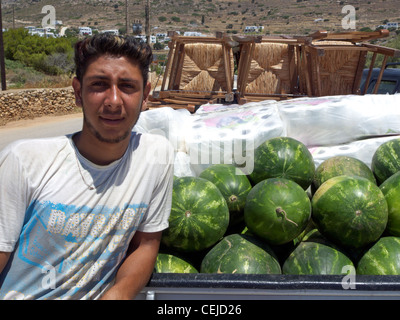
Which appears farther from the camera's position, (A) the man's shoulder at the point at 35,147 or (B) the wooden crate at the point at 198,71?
(B) the wooden crate at the point at 198,71

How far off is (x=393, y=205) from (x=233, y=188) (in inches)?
41.3

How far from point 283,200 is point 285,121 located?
4.74 ft

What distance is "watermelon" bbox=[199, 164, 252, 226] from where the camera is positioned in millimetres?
3051

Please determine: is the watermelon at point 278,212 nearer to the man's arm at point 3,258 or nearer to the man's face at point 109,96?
the man's face at point 109,96

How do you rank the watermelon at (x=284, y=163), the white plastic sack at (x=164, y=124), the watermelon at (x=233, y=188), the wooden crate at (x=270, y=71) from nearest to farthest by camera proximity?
the watermelon at (x=233, y=188), the watermelon at (x=284, y=163), the white plastic sack at (x=164, y=124), the wooden crate at (x=270, y=71)

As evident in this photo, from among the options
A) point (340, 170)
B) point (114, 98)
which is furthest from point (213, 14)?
point (114, 98)

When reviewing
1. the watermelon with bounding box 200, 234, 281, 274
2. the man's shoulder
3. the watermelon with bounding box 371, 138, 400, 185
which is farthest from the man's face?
the watermelon with bounding box 371, 138, 400, 185

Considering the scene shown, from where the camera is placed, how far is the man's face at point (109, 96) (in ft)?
6.47

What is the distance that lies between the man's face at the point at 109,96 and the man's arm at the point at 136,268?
1.80 feet

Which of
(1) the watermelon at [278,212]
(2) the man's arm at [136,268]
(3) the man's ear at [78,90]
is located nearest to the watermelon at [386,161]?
(1) the watermelon at [278,212]

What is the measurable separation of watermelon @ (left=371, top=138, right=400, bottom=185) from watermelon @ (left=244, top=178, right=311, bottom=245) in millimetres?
929
